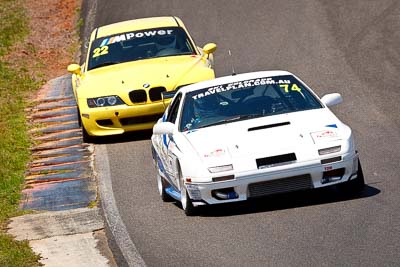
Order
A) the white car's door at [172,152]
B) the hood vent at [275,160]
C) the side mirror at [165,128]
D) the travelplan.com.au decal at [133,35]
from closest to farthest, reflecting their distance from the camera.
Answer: the hood vent at [275,160] < the white car's door at [172,152] < the side mirror at [165,128] < the travelplan.com.au decal at [133,35]

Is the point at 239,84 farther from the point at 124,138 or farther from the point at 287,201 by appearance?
the point at 124,138

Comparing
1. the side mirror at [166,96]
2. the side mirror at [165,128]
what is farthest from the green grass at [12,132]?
the side mirror at [166,96]

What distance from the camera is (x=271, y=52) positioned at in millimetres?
21828

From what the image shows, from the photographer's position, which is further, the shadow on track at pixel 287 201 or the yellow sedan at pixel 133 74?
the yellow sedan at pixel 133 74

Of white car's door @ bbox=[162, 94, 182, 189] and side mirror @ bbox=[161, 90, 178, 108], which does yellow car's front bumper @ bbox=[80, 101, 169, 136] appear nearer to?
side mirror @ bbox=[161, 90, 178, 108]

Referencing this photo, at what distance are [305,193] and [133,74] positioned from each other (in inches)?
227

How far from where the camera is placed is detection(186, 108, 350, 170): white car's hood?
10.5 metres

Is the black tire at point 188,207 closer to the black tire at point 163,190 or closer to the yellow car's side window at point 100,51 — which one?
the black tire at point 163,190

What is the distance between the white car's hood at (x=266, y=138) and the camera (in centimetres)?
1045

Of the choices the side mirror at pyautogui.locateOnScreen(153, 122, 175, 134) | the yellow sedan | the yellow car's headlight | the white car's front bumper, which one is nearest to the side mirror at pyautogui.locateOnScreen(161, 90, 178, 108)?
the yellow sedan

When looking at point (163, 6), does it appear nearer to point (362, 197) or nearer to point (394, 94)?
point (394, 94)

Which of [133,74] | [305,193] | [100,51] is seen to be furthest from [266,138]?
[100,51]

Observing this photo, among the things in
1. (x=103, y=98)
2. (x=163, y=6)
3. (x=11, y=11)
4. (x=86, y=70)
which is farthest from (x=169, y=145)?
(x=11, y=11)

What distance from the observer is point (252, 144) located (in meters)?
10.6
